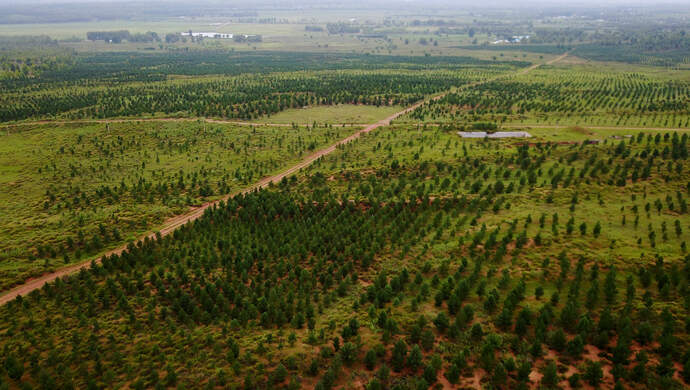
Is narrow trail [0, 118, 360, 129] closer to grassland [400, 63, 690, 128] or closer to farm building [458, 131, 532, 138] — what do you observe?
farm building [458, 131, 532, 138]

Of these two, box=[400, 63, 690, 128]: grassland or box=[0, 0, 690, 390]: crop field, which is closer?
box=[0, 0, 690, 390]: crop field

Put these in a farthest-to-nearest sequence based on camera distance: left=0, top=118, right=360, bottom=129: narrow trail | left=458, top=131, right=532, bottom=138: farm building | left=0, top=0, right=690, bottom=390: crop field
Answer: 1. left=0, top=118, right=360, bottom=129: narrow trail
2. left=458, top=131, right=532, bottom=138: farm building
3. left=0, top=0, right=690, bottom=390: crop field

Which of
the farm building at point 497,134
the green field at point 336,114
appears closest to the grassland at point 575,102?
the green field at point 336,114

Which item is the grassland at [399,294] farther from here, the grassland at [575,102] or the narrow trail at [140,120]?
the narrow trail at [140,120]

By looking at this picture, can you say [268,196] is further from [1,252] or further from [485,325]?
[485,325]

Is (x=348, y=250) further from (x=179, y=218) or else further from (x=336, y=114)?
(x=336, y=114)

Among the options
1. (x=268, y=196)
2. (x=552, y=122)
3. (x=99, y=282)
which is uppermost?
(x=552, y=122)

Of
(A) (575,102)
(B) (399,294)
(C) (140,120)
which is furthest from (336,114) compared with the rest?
(B) (399,294)

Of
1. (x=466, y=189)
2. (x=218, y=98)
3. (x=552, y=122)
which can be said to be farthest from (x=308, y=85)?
(x=466, y=189)

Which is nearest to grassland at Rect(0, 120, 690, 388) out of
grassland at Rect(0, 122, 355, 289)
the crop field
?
the crop field
